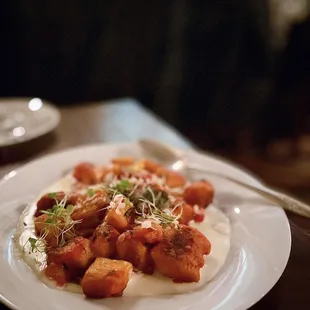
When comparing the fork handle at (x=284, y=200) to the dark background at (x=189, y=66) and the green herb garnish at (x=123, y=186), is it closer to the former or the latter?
the green herb garnish at (x=123, y=186)

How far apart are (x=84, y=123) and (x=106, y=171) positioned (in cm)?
55

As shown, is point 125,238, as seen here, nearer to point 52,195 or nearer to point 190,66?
point 52,195

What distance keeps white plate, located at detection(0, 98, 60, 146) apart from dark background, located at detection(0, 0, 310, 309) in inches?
51.5

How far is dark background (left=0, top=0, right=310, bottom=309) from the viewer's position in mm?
2963

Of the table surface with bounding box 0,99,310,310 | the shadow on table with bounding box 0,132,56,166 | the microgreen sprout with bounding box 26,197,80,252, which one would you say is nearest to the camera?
the microgreen sprout with bounding box 26,197,80,252

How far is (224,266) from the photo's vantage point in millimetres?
916

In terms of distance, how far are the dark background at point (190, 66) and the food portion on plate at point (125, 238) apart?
1.90 metres

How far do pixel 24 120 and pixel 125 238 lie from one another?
854mm

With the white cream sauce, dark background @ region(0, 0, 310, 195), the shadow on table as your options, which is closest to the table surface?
the shadow on table

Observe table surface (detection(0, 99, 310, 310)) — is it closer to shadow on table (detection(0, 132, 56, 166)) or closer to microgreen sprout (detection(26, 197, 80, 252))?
shadow on table (detection(0, 132, 56, 166))

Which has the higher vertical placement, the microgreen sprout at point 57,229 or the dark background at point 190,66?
the microgreen sprout at point 57,229

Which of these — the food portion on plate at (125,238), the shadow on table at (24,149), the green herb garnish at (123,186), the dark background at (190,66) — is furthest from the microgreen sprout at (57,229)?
Answer: the dark background at (190,66)

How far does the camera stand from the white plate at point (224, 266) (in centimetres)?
81

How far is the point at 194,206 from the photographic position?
1.10m
